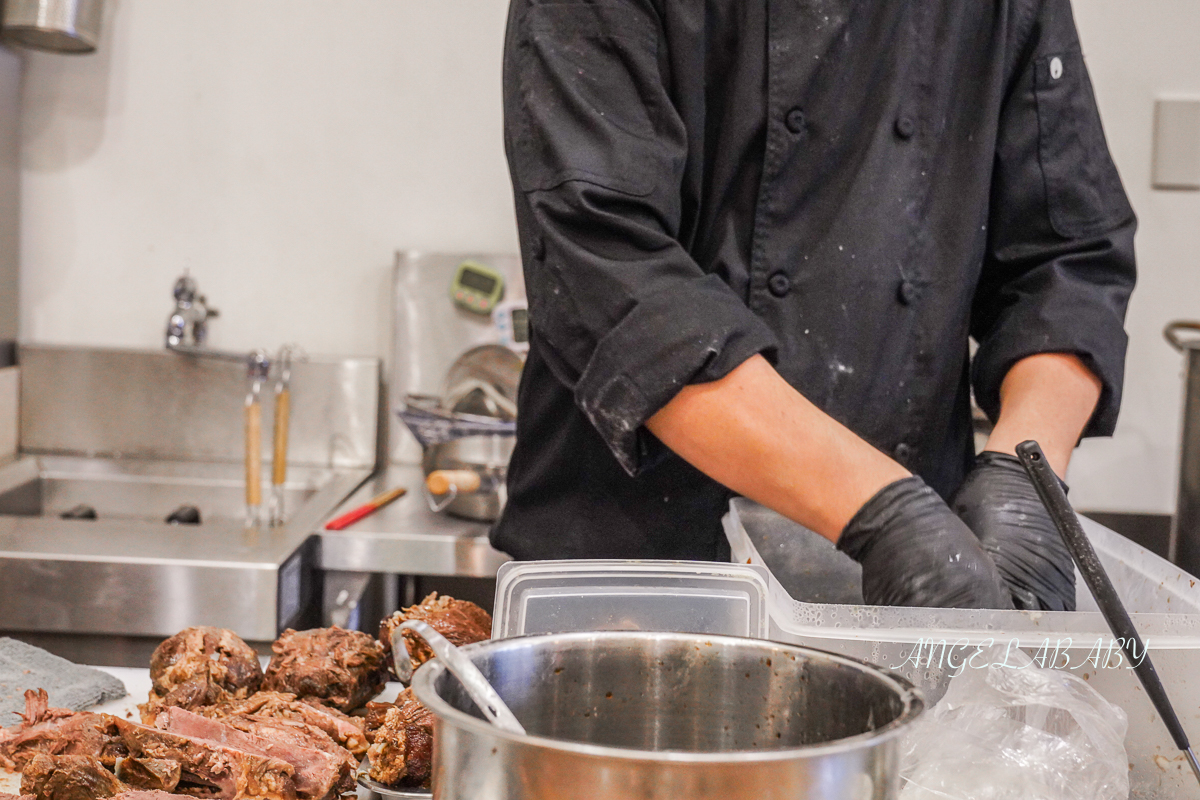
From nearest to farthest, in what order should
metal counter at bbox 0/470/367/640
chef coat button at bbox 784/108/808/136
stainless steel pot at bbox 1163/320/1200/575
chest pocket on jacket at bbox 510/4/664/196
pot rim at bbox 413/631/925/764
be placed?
pot rim at bbox 413/631/925/764 → chest pocket on jacket at bbox 510/4/664/196 → chef coat button at bbox 784/108/808/136 → metal counter at bbox 0/470/367/640 → stainless steel pot at bbox 1163/320/1200/575


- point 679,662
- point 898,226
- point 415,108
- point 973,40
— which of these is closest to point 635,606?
point 679,662

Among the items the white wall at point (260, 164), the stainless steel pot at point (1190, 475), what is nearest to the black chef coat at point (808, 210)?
the stainless steel pot at point (1190, 475)

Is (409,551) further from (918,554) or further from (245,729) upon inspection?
(918,554)

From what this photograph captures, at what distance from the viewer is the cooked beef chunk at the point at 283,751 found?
710 millimetres

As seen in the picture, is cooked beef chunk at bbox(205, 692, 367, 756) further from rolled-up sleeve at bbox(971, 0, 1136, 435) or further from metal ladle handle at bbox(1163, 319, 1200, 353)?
metal ladle handle at bbox(1163, 319, 1200, 353)

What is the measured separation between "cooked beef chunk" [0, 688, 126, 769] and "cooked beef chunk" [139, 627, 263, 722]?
0.22 ft

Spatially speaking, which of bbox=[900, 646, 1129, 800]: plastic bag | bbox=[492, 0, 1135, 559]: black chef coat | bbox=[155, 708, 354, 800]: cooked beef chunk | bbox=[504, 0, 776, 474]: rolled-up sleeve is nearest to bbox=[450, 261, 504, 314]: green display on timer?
bbox=[492, 0, 1135, 559]: black chef coat

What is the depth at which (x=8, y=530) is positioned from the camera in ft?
5.87

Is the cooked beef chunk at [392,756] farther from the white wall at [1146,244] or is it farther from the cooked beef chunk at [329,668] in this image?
the white wall at [1146,244]

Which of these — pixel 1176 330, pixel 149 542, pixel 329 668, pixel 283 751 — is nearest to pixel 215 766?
pixel 283 751

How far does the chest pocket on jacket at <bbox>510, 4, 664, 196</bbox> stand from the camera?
3.24 feet

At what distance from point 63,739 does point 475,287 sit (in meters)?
1.63

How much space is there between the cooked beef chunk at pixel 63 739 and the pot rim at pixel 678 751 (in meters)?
0.43

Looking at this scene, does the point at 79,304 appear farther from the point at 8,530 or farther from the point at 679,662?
the point at 679,662
